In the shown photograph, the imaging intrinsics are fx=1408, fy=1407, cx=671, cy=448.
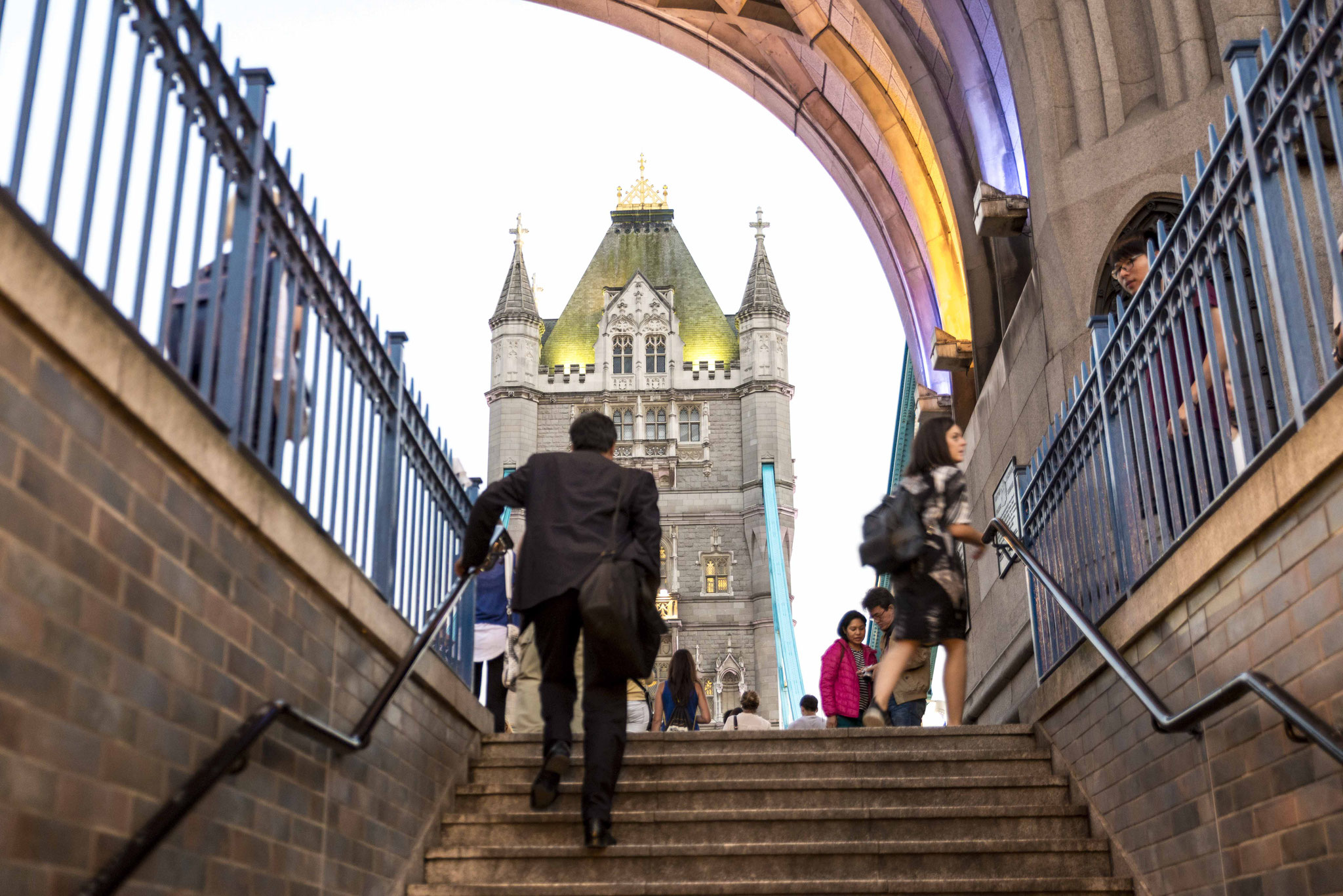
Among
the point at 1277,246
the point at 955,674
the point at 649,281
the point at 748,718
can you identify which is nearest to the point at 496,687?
the point at 748,718

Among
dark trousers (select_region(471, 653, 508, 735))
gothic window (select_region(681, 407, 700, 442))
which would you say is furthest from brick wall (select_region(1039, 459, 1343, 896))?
gothic window (select_region(681, 407, 700, 442))

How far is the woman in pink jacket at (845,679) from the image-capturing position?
7906 millimetres

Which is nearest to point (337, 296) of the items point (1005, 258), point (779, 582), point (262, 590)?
point (262, 590)

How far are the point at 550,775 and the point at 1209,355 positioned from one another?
8.42 feet

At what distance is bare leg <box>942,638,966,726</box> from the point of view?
19.1 ft

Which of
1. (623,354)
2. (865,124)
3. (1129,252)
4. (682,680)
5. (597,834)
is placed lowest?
(597,834)

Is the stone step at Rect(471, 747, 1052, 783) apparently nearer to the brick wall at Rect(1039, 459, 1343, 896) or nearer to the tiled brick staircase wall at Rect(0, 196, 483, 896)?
the brick wall at Rect(1039, 459, 1343, 896)

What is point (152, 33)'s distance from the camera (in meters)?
3.04

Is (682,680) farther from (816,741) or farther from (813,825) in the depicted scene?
(813,825)

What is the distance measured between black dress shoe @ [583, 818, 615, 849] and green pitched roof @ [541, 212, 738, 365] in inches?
2505

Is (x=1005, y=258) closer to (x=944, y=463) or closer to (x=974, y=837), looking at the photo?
(x=944, y=463)

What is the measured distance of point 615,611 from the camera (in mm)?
4668

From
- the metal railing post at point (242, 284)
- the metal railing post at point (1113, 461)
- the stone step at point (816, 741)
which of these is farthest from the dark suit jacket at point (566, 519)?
the metal railing post at point (1113, 461)

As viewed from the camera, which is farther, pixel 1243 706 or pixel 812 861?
pixel 812 861
